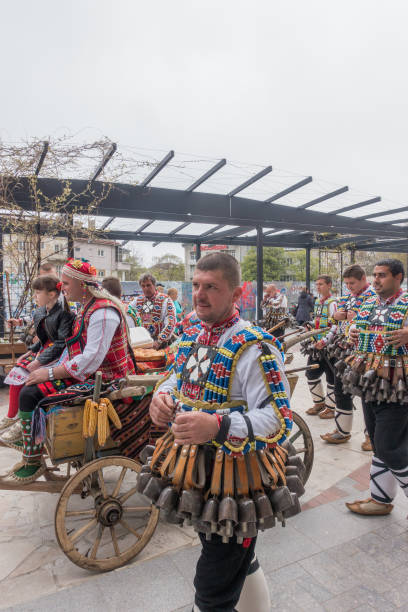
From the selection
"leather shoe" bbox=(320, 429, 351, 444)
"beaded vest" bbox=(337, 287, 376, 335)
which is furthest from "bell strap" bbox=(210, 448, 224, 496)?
"leather shoe" bbox=(320, 429, 351, 444)

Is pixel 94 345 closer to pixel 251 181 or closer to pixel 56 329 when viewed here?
pixel 56 329

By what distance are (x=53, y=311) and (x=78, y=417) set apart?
45.9 inches

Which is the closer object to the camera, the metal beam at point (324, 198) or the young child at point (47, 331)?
the young child at point (47, 331)

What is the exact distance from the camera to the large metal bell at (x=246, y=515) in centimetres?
148

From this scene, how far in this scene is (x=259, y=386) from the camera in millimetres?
1577

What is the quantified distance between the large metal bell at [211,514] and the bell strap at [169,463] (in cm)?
22

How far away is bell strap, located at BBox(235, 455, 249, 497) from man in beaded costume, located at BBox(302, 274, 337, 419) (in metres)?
4.01

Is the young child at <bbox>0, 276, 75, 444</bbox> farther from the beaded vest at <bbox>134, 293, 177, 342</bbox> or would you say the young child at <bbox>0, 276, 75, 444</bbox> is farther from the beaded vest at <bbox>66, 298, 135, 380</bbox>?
the beaded vest at <bbox>134, 293, 177, 342</bbox>

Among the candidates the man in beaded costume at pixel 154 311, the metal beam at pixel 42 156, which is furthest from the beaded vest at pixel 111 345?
the metal beam at pixel 42 156

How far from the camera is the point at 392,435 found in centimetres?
293

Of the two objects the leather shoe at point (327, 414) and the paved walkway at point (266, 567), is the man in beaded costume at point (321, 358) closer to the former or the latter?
the leather shoe at point (327, 414)

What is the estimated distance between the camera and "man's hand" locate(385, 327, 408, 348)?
295 cm

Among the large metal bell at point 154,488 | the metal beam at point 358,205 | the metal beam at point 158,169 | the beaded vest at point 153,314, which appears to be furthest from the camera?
the metal beam at point 358,205

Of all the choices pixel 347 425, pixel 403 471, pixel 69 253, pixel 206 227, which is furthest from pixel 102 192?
pixel 403 471
